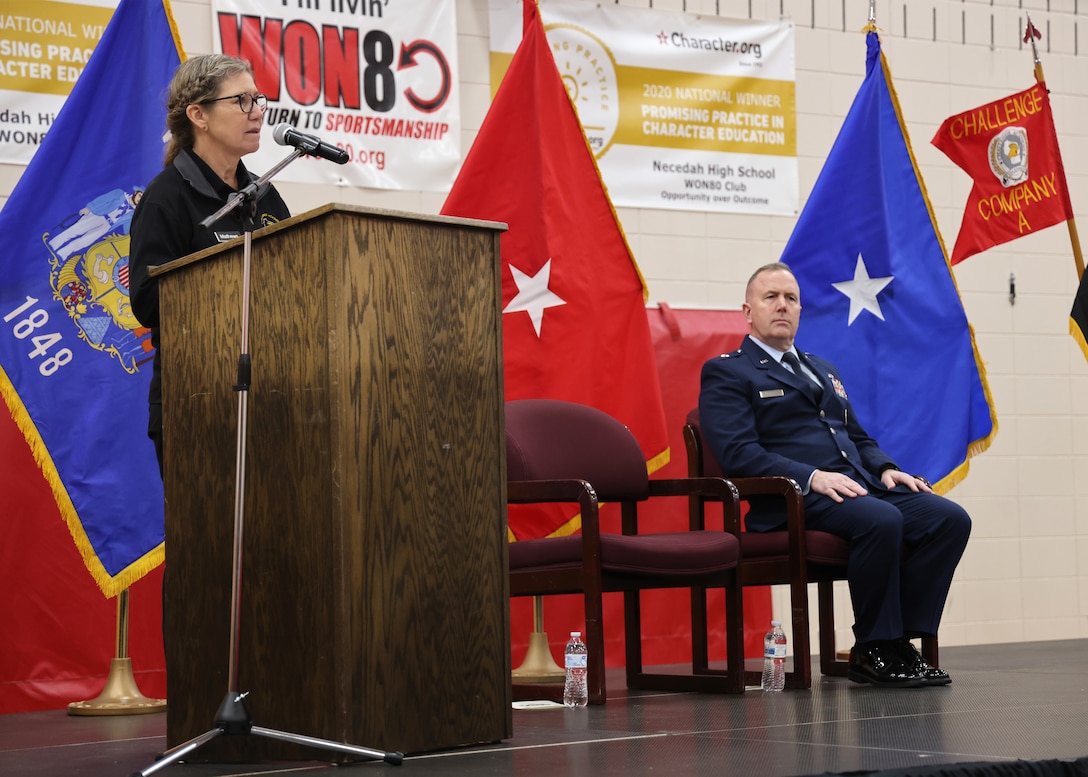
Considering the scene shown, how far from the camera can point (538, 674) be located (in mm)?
Answer: 4230

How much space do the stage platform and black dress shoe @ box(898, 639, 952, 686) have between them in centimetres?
6

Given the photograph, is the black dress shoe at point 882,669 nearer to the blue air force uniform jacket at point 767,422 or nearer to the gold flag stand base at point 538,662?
the blue air force uniform jacket at point 767,422

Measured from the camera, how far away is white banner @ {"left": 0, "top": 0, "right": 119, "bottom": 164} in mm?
4277

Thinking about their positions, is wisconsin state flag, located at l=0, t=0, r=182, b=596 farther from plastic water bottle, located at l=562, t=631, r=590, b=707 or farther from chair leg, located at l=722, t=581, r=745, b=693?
chair leg, located at l=722, t=581, r=745, b=693

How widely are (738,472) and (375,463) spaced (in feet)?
5.97

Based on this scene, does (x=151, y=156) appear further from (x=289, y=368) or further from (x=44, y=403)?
(x=289, y=368)

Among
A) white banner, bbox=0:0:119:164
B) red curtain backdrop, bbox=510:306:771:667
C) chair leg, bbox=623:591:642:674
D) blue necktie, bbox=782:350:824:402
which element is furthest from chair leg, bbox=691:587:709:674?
white banner, bbox=0:0:119:164

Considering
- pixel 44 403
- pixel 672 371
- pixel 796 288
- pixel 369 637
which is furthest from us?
pixel 672 371

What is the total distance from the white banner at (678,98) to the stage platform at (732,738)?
2.09 m

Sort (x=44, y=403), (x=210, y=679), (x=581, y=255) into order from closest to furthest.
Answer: (x=210, y=679) → (x=44, y=403) → (x=581, y=255)

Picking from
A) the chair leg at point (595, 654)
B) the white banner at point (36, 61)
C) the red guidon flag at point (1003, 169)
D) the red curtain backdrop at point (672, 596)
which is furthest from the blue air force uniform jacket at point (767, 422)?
the white banner at point (36, 61)

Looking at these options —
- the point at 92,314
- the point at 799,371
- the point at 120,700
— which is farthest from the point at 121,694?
the point at 799,371

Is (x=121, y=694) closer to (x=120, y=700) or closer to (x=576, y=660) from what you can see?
(x=120, y=700)

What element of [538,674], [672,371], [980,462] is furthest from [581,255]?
[980,462]
